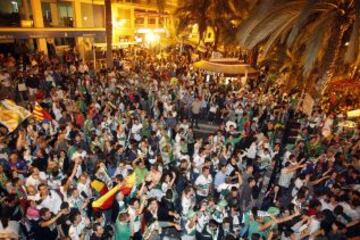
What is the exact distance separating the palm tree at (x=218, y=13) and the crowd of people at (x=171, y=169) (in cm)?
1259

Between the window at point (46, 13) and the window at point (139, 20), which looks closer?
the window at point (46, 13)

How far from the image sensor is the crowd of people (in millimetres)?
6578

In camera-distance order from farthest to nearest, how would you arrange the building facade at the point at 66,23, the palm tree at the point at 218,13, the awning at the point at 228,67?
the palm tree at the point at 218,13 < the building facade at the point at 66,23 < the awning at the point at 228,67

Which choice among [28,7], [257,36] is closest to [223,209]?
[257,36]

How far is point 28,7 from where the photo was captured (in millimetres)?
22266

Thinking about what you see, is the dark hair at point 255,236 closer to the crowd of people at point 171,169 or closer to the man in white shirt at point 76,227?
the crowd of people at point 171,169

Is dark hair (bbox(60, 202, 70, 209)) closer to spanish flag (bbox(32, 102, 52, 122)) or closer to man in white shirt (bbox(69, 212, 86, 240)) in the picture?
man in white shirt (bbox(69, 212, 86, 240))

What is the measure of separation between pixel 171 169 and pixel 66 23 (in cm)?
2160

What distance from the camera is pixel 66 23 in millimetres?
25766

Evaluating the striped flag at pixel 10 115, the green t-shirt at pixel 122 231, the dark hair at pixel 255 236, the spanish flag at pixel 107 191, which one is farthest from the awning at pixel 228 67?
the green t-shirt at pixel 122 231

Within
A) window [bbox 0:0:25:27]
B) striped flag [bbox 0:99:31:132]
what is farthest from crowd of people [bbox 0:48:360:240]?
window [bbox 0:0:25:27]

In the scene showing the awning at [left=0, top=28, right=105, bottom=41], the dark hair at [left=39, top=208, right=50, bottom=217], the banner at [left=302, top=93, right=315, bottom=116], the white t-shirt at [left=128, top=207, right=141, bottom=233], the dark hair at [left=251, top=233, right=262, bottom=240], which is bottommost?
the dark hair at [left=251, top=233, right=262, bottom=240]

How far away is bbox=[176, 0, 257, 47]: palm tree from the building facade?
292 inches

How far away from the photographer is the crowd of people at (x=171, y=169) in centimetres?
658
